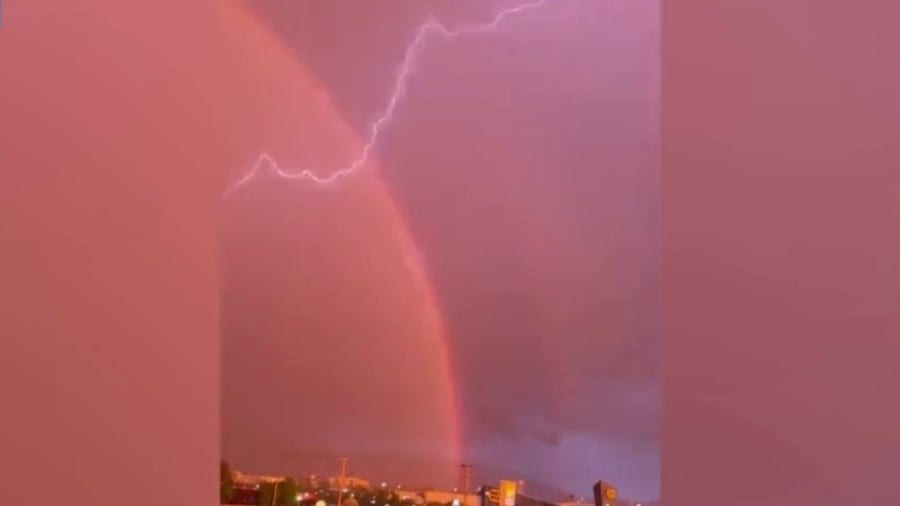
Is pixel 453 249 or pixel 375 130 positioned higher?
pixel 375 130

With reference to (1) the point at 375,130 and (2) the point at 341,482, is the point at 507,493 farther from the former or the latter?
(1) the point at 375,130

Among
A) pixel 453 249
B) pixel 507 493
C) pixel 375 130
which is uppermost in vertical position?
pixel 375 130

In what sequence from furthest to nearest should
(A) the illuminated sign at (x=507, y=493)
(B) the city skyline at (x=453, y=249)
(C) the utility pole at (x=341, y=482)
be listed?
(C) the utility pole at (x=341, y=482), (A) the illuminated sign at (x=507, y=493), (B) the city skyline at (x=453, y=249)

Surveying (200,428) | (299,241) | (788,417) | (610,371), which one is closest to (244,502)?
(299,241)

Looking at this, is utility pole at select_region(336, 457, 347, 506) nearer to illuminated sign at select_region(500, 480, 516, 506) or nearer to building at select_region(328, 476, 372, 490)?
building at select_region(328, 476, 372, 490)

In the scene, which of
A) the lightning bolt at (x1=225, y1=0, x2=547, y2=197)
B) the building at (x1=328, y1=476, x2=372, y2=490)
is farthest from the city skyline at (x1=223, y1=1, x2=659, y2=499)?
the building at (x1=328, y1=476, x2=372, y2=490)

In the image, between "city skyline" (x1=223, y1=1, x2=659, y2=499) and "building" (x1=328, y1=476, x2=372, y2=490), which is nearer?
"city skyline" (x1=223, y1=1, x2=659, y2=499)

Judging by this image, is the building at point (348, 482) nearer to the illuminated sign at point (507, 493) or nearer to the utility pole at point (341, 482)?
the utility pole at point (341, 482)

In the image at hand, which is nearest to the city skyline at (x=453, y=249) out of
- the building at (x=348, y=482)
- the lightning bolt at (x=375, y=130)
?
the lightning bolt at (x=375, y=130)

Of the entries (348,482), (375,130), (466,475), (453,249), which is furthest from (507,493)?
(375,130)
